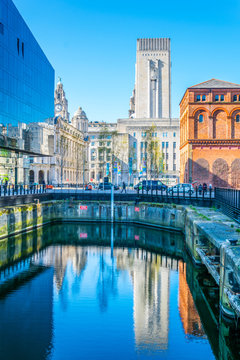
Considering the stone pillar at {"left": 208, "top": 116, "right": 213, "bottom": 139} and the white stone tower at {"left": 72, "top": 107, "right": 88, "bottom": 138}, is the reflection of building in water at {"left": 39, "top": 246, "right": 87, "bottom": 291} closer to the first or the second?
the stone pillar at {"left": 208, "top": 116, "right": 213, "bottom": 139}

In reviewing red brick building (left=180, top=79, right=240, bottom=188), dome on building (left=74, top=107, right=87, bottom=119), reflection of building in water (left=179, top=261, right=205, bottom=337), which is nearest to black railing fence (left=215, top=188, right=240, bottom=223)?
reflection of building in water (left=179, top=261, right=205, bottom=337)

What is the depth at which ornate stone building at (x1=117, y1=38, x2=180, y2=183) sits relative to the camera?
4045 inches

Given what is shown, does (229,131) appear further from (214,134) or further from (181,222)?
(181,222)

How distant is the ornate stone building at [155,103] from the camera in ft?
337

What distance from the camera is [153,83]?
110688 millimetres

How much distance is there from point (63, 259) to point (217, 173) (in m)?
31.7

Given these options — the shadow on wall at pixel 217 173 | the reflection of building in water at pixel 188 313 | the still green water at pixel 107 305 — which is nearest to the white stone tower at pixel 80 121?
the shadow on wall at pixel 217 173

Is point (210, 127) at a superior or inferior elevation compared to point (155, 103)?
inferior

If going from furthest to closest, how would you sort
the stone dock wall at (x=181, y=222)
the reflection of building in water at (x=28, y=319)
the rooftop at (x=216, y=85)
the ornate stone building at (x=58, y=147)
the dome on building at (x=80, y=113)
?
the dome on building at (x=80, y=113) < the rooftop at (x=216, y=85) < the ornate stone building at (x=58, y=147) < the stone dock wall at (x=181, y=222) < the reflection of building in water at (x=28, y=319)

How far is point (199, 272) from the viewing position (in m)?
22.4

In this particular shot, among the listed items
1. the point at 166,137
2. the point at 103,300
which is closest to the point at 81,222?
the point at 103,300

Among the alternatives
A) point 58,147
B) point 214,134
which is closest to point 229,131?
point 214,134

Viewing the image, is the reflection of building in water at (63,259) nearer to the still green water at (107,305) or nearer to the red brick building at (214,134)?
the still green water at (107,305)

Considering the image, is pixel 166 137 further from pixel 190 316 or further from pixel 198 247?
pixel 190 316
